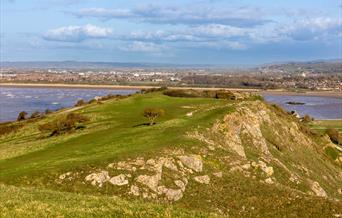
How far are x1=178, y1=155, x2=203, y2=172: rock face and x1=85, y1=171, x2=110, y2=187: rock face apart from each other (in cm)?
613

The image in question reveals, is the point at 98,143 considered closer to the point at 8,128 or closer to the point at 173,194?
the point at 173,194

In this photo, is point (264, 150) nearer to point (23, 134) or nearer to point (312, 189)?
point (312, 189)

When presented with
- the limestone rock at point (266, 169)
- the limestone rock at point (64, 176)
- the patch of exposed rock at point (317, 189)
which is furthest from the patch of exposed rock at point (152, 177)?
the patch of exposed rock at point (317, 189)

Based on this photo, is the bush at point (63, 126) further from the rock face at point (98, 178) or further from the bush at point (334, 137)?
the bush at point (334, 137)

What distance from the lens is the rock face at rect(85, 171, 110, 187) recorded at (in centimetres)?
3008

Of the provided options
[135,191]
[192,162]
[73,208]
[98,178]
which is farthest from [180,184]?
[73,208]

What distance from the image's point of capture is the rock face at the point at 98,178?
30.1 metres

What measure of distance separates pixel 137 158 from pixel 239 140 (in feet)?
51.4

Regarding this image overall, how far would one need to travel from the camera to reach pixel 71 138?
4541 cm

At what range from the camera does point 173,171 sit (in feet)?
108

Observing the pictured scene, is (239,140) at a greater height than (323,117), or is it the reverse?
(239,140)

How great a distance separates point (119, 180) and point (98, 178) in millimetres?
1239

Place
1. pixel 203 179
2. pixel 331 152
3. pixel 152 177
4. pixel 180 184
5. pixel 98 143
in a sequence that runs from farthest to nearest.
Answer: pixel 331 152 < pixel 98 143 < pixel 203 179 < pixel 180 184 < pixel 152 177

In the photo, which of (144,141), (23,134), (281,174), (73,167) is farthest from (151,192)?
(23,134)
